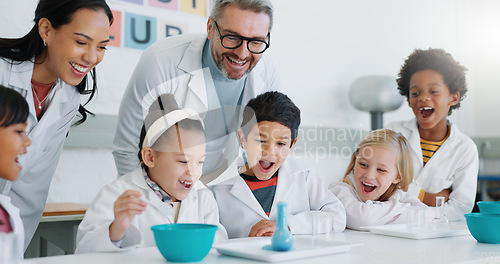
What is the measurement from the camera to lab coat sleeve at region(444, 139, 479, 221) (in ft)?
6.32

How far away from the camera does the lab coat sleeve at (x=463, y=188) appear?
75.8 inches

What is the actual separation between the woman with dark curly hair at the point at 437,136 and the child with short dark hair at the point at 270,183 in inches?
23.6

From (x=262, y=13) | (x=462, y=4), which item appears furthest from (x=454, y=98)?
(x=462, y=4)

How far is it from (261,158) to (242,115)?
334 mm

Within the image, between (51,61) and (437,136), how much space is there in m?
1.57

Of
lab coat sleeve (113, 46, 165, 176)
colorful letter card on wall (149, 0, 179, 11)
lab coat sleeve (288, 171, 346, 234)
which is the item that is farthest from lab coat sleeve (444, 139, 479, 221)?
colorful letter card on wall (149, 0, 179, 11)

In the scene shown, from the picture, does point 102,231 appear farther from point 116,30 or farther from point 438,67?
point 116,30

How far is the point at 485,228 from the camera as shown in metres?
1.27

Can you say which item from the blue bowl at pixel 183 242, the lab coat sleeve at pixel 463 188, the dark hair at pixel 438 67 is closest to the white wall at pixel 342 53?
the dark hair at pixel 438 67

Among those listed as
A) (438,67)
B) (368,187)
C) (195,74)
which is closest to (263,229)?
(368,187)

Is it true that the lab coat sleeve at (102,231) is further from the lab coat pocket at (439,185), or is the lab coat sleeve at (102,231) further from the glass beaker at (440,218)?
the lab coat pocket at (439,185)

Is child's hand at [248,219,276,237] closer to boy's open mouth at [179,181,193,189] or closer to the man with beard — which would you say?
boy's open mouth at [179,181,193,189]

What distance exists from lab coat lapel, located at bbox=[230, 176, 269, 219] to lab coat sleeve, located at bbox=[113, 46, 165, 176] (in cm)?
53

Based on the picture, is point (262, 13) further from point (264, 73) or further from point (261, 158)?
point (261, 158)
